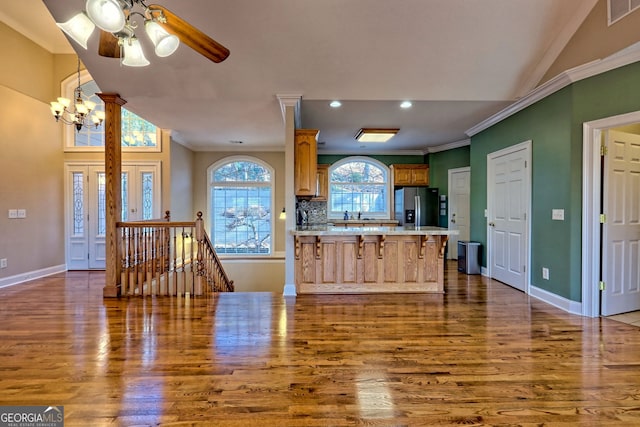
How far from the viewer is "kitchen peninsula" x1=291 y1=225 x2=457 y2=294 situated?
4148 mm

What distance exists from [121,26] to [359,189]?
6.29 metres

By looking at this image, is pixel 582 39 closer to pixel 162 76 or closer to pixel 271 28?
pixel 271 28

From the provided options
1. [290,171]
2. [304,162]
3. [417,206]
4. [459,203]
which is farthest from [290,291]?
[459,203]

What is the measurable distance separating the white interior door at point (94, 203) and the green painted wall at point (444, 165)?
590 cm

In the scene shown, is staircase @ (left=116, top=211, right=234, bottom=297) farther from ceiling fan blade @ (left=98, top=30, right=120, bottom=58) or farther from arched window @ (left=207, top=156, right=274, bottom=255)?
arched window @ (left=207, top=156, right=274, bottom=255)

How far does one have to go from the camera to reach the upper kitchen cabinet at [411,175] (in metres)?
7.32

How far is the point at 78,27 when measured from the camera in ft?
6.14

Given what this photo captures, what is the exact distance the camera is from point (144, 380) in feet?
6.73

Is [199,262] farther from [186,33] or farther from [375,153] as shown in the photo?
[375,153]

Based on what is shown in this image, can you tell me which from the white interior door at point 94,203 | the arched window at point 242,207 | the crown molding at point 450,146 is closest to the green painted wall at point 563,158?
the crown molding at point 450,146

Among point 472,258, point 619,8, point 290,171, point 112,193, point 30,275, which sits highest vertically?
point 619,8
